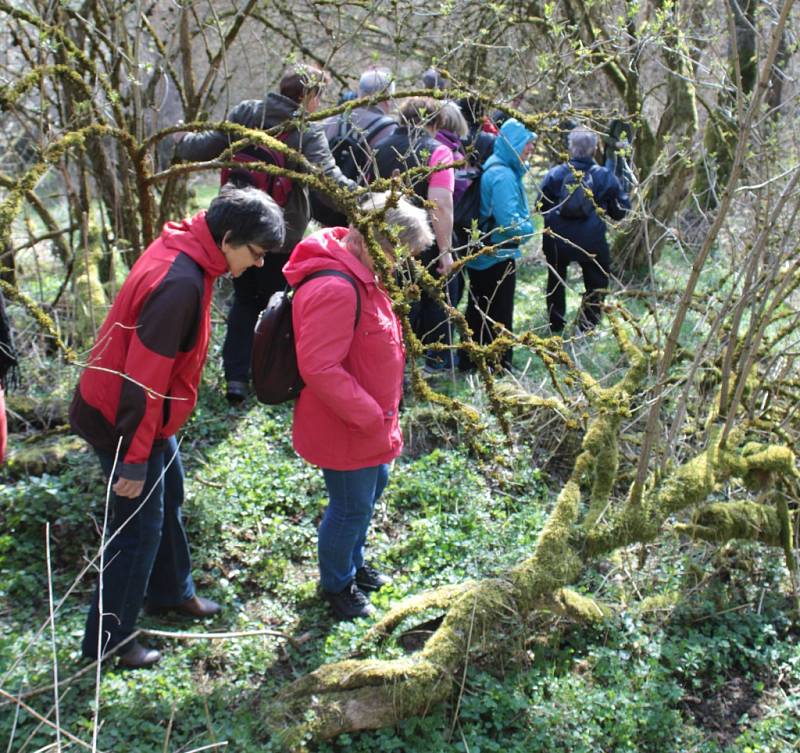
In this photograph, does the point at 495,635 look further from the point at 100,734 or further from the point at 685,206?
the point at 685,206

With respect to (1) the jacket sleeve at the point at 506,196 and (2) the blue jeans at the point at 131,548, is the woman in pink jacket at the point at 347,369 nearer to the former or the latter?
(2) the blue jeans at the point at 131,548

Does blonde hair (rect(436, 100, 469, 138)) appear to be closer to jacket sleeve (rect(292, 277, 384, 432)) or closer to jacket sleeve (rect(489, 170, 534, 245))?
jacket sleeve (rect(489, 170, 534, 245))

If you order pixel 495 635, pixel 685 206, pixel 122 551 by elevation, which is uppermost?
pixel 685 206

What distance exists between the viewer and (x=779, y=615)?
13.5ft

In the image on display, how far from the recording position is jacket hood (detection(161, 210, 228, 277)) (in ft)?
9.50

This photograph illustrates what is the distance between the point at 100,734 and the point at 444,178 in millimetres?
3660

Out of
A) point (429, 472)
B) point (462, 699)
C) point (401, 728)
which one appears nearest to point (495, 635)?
point (462, 699)

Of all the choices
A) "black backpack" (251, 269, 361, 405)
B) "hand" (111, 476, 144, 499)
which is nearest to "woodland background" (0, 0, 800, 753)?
"hand" (111, 476, 144, 499)

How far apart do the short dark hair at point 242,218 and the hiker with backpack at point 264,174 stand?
39.7 inches

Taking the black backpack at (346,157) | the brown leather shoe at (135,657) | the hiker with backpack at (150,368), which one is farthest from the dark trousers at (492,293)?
the brown leather shoe at (135,657)

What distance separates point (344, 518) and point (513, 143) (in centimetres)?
321

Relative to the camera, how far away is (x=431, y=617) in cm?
363

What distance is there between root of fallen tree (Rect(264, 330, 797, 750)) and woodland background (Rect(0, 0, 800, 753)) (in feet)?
0.04

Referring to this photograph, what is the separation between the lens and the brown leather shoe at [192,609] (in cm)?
368
